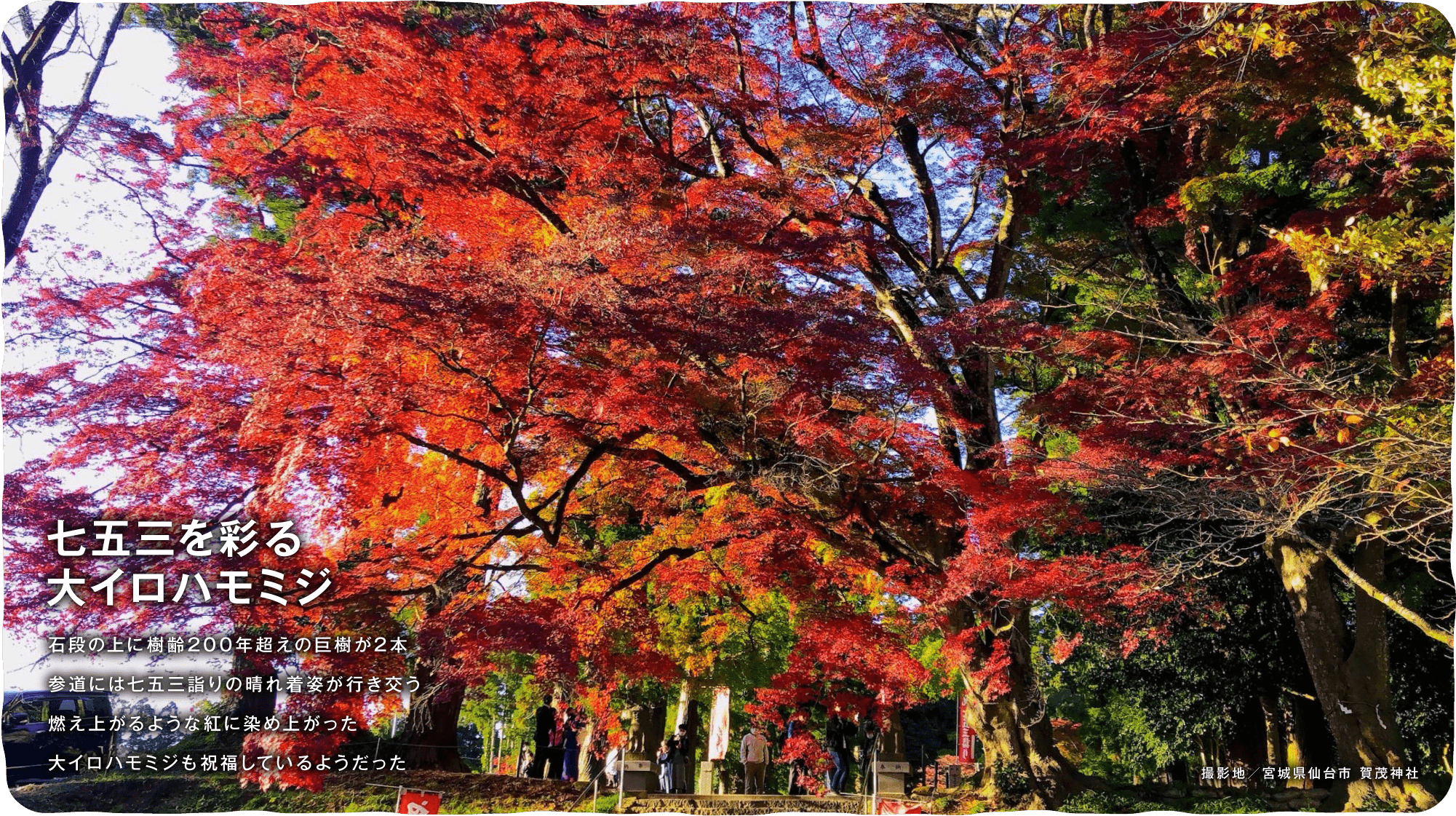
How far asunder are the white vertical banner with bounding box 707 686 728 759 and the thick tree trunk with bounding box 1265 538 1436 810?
21.8 ft

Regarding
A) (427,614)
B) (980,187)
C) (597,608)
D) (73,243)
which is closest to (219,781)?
(427,614)

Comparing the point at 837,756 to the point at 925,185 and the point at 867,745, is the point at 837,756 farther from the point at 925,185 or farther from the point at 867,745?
the point at 925,185

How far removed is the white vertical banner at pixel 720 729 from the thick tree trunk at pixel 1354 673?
6.64 meters

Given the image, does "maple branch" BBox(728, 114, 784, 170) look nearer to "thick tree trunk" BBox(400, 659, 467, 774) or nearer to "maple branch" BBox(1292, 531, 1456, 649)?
"maple branch" BBox(1292, 531, 1456, 649)

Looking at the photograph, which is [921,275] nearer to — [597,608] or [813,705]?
[597,608]

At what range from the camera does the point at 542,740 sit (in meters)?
11.9

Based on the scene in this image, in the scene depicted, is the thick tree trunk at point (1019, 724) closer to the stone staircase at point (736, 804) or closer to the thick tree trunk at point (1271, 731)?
the stone staircase at point (736, 804)

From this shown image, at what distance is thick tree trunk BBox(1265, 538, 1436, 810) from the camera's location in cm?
902

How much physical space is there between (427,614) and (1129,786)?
7133 millimetres

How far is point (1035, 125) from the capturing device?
400 inches

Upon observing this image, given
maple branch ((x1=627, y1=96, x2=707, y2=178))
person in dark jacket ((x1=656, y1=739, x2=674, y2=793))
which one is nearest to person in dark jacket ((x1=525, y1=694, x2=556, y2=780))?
person in dark jacket ((x1=656, y1=739, x2=674, y2=793))

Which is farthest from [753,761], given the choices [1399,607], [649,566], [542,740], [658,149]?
[658,149]

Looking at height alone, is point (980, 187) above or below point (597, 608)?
above

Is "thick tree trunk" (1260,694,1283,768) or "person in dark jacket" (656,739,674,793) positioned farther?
"thick tree trunk" (1260,694,1283,768)
